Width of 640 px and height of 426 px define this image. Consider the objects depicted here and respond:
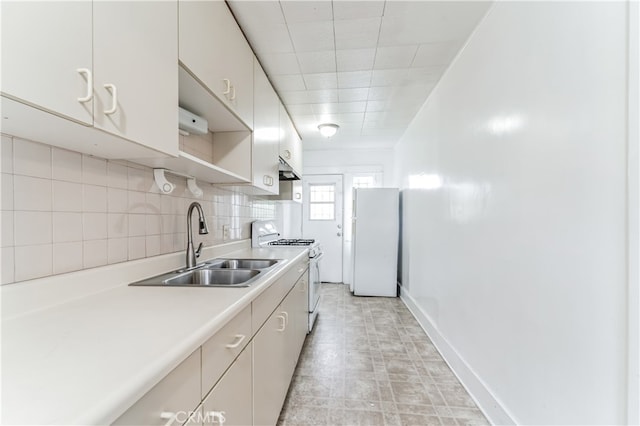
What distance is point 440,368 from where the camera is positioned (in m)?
2.13

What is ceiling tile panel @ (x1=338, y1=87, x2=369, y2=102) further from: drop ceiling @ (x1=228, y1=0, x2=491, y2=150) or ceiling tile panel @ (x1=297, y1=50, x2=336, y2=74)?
ceiling tile panel @ (x1=297, y1=50, x2=336, y2=74)

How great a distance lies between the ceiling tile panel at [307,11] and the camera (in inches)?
61.1

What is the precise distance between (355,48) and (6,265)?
7.02 feet

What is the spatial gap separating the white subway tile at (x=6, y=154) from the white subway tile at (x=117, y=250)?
406 millimetres

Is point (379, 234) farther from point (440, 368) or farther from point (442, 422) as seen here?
point (442, 422)

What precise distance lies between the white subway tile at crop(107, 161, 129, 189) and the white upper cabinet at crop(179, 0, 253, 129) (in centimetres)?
52

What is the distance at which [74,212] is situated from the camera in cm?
98

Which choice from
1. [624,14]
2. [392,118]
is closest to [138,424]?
[624,14]

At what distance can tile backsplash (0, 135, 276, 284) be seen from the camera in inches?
31.7

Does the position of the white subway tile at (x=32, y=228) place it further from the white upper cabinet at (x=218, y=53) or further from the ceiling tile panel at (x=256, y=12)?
the ceiling tile panel at (x=256, y=12)

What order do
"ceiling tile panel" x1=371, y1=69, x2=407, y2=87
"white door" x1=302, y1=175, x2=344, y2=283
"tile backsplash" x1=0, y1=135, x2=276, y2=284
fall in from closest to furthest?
"tile backsplash" x1=0, y1=135, x2=276, y2=284 → "ceiling tile panel" x1=371, y1=69, x2=407, y2=87 → "white door" x1=302, y1=175, x2=344, y2=283

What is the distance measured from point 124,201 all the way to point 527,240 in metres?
1.86

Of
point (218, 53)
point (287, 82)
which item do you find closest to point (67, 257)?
point (218, 53)

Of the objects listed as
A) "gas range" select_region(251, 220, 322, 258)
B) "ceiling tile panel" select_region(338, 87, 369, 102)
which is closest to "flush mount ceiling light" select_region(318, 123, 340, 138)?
"ceiling tile panel" select_region(338, 87, 369, 102)
